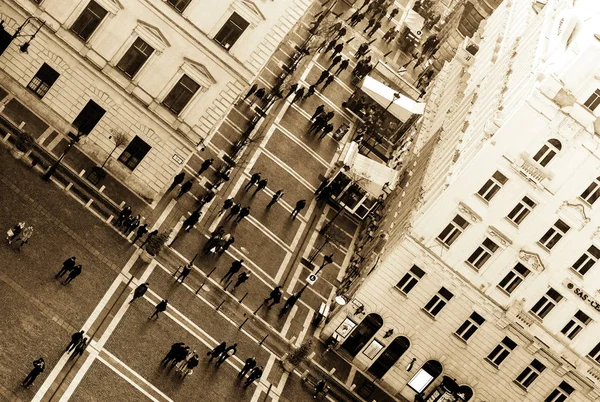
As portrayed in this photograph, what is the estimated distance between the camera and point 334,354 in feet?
306

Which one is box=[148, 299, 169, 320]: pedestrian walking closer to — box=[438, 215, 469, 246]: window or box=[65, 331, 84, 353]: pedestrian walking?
box=[65, 331, 84, 353]: pedestrian walking

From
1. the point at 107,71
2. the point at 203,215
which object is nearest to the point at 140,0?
the point at 107,71

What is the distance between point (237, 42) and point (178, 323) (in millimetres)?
18902

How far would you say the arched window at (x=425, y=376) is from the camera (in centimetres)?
9300

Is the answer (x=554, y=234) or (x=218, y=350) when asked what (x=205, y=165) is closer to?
(x=218, y=350)

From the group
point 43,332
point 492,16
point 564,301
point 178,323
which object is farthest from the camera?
point 492,16

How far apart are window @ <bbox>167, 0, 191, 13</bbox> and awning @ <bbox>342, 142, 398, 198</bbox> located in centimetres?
2481

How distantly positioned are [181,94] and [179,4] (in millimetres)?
6009

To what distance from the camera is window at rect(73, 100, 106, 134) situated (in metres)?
89.2

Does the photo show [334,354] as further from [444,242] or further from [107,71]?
[107,71]

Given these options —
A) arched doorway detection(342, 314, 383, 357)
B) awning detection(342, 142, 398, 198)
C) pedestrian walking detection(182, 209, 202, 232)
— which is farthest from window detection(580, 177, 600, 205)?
pedestrian walking detection(182, 209, 202, 232)

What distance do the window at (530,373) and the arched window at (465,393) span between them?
3447 millimetres

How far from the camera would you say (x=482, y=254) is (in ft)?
293

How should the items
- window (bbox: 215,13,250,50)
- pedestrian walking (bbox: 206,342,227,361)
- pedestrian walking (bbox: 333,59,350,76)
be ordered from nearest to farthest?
pedestrian walking (bbox: 206,342,227,361)
window (bbox: 215,13,250,50)
pedestrian walking (bbox: 333,59,350,76)
